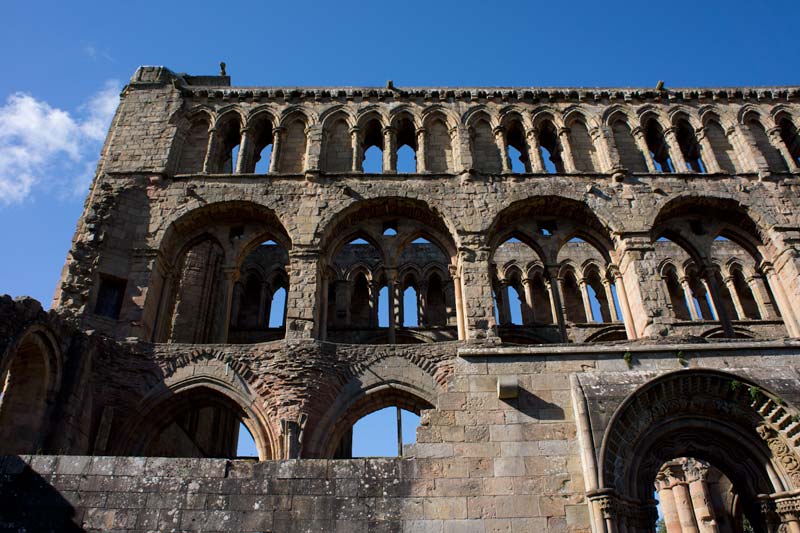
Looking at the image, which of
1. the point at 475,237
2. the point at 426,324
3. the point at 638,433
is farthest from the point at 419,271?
the point at 638,433

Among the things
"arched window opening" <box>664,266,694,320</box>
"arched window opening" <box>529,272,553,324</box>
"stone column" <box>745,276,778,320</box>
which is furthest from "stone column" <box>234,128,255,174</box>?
"stone column" <box>745,276,778,320</box>

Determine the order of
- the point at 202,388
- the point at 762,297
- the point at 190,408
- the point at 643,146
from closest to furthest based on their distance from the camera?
the point at 202,388 → the point at 190,408 → the point at 643,146 → the point at 762,297

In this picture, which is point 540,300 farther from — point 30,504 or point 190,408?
point 30,504

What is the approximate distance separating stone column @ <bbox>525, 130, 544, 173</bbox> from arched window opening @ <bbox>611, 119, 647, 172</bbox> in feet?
6.55

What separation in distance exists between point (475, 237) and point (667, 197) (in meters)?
4.80

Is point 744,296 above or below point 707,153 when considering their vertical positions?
below

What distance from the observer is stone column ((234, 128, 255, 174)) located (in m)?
15.1

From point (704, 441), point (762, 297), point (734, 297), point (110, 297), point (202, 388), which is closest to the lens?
point (704, 441)

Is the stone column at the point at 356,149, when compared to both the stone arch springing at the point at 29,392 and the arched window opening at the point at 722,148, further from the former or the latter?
the arched window opening at the point at 722,148

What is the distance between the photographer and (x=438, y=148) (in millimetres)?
15781

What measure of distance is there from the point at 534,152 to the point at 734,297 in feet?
→ 28.2

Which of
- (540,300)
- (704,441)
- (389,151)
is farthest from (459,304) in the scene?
(540,300)

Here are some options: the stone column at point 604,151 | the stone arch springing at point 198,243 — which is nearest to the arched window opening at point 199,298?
the stone arch springing at point 198,243

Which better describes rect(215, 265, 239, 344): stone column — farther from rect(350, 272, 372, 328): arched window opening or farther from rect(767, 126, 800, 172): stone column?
rect(767, 126, 800, 172): stone column
